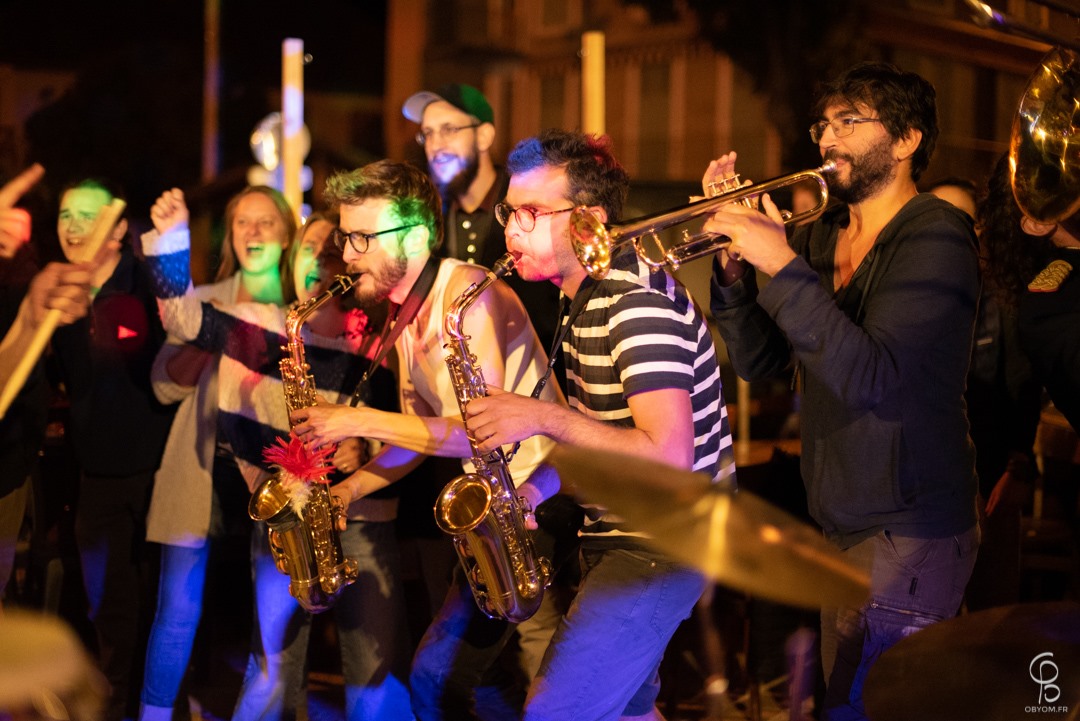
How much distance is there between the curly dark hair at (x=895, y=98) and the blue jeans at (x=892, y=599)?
1055mm

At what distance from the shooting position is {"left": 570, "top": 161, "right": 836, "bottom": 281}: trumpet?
9.45 feet

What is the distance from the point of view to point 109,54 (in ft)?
48.5

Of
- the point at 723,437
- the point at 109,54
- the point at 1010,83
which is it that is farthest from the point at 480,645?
the point at 1010,83

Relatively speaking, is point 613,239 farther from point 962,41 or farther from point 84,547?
point 962,41

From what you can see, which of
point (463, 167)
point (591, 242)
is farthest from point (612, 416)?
point (463, 167)

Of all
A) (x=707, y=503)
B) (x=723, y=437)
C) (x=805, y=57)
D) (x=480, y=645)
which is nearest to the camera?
(x=707, y=503)

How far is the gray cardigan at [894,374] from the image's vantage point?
2.70 metres

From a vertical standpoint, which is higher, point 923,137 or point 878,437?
point 923,137

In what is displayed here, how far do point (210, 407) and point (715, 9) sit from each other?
15552mm

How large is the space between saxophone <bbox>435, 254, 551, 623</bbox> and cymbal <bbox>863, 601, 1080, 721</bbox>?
130 cm

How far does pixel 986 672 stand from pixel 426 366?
205cm

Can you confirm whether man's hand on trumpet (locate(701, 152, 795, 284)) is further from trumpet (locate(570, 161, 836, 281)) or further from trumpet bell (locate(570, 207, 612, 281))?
trumpet bell (locate(570, 207, 612, 281))

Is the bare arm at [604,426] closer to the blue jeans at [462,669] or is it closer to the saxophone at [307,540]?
the blue jeans at [462,669]

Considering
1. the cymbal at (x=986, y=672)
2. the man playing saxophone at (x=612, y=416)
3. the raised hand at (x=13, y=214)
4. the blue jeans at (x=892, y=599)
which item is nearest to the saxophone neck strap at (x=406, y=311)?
the man playing saxophone at (x=612, y=416)
